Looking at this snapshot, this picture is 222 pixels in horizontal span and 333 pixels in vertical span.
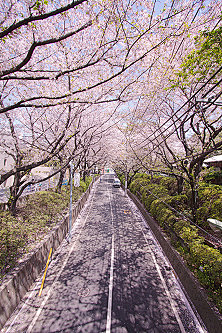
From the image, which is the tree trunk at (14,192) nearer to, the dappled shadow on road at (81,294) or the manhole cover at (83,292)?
the dappled shadow on road at (81,294)

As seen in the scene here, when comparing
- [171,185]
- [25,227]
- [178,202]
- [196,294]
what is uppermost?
[171,185]

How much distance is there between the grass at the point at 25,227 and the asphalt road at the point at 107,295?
1.37 m

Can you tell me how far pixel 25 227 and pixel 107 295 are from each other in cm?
486

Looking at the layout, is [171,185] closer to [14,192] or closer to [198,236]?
[198,236]

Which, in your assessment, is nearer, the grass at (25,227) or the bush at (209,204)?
the grass at (25,227)

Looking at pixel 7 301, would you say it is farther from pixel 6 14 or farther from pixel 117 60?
pixel 117 60

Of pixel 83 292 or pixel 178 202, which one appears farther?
pixel 178 202

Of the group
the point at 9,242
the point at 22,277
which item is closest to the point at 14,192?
the point at 9,242

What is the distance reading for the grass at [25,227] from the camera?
5881 millimetres

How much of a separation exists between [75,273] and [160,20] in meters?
9.23

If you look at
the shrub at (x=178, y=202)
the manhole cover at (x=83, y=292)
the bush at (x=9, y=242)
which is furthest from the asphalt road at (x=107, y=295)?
the shrub at (x=178, y=202)

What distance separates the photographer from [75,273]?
6.82 m

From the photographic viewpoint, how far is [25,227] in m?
7.64

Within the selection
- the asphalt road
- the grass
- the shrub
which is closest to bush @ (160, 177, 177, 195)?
the shrub
